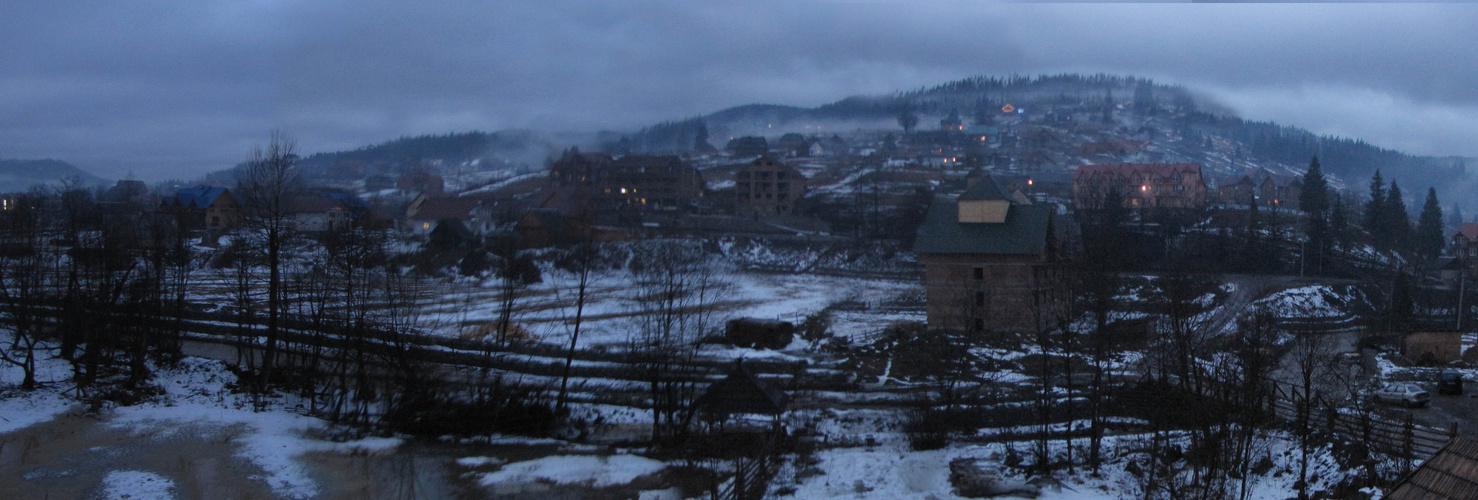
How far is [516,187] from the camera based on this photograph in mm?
84625

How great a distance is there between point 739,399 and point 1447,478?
1201 cm

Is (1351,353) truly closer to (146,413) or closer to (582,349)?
(582,349)

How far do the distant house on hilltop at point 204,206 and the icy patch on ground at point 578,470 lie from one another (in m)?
40.0

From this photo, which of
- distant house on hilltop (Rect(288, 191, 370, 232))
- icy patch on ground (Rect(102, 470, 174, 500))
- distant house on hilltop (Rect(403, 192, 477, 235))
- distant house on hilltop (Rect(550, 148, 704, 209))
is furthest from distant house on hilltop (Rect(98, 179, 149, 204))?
icy patch on ground (Rect(102, 470, 174, 500))

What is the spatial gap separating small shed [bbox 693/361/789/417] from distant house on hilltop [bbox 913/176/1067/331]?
15190 millimetres

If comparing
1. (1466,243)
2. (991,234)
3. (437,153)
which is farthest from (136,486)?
(437,153)

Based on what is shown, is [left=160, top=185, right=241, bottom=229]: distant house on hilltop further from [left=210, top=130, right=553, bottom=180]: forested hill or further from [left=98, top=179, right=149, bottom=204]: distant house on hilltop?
[left=210, top=130, right=553, bottom=180]: forested hill

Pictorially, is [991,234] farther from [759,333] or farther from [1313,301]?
[1313,301]

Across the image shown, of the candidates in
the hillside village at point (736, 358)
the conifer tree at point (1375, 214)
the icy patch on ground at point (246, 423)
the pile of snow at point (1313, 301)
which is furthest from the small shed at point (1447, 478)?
the conifer tree at point (1375, 214)

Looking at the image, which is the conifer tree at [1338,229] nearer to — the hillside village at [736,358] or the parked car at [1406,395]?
the hillside village at [736,358]

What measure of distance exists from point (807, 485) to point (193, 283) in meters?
35.5

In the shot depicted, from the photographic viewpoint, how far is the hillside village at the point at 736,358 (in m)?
16.8

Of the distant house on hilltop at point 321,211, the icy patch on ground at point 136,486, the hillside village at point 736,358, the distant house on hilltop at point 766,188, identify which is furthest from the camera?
the distant house on hilltop at point 766,188

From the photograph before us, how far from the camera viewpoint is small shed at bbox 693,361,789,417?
A: 18453 mm
